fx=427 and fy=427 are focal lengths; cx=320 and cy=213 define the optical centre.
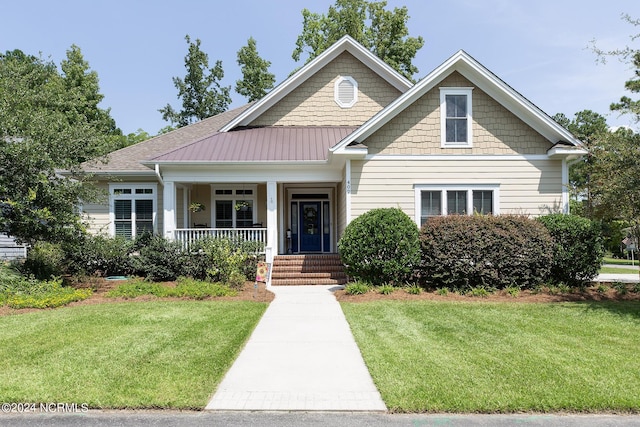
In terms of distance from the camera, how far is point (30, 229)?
35.1 ft

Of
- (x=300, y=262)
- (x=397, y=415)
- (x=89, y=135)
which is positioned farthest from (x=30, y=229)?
(x=397, y=415)

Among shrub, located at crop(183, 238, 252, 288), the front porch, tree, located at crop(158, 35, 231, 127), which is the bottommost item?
shrub, located at crop(183, 238, 252, 288)

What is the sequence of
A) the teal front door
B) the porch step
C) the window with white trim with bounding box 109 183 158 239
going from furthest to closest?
1. the teal front door
2. the window with white trim with bounding box 109 183 158 239
3. the porch step

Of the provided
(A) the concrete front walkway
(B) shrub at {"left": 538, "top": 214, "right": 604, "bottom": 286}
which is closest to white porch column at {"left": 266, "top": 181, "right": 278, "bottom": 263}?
(A) the concrete front walkway

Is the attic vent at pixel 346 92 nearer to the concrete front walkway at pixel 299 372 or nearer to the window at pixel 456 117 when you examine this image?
the window at pixel 456 117

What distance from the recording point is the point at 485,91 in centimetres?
1255

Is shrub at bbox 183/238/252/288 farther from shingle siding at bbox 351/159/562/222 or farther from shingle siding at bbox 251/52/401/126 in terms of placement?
shingle siding at bbox 251/52/401/126

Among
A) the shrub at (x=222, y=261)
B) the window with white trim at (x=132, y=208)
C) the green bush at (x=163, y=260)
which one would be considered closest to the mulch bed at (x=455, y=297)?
the shrub at (x=222, y=261)

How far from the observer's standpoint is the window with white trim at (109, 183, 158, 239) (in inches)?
600

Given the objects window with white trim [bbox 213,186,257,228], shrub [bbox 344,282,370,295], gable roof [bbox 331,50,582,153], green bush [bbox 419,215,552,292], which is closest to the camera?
shrub [bbox 344,282,370,295]

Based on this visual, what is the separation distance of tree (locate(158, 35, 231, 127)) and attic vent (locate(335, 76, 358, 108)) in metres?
24.6

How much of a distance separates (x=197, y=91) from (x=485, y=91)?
104ft

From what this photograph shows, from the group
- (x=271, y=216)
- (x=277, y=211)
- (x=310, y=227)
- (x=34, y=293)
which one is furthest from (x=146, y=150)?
(x=34, y=293)

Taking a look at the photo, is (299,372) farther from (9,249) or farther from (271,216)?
(9,249)
